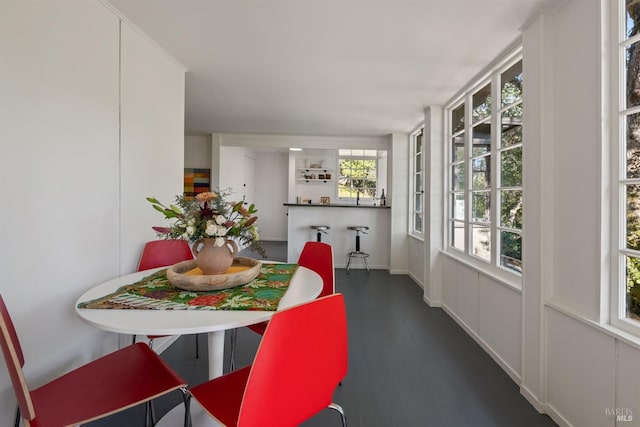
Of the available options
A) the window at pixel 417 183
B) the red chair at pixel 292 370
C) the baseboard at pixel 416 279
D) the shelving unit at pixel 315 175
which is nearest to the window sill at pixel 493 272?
the baseboard at pixel 416 279

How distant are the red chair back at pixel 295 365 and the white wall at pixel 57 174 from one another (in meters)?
1.27

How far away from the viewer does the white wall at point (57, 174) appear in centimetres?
124

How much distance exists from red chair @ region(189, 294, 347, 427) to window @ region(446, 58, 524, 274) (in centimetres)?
175

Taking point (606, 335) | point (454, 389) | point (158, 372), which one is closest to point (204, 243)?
point (158, 372)

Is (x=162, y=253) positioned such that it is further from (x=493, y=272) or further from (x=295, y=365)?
(x=493, y=272)

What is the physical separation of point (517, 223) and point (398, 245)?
2770 millimetres

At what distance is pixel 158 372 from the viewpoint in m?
1.17

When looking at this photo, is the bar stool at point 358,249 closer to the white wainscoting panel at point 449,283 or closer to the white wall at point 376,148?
the white wall at point 376,148

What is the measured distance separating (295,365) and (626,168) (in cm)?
166

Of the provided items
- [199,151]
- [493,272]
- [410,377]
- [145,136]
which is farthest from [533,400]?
[199,151]

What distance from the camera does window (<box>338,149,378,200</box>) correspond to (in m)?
6.30

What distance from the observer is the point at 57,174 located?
1429mm

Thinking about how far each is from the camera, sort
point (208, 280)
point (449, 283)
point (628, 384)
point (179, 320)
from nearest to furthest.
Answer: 1. point (179, 320)
2. point (628, 384)
3. point (208, 280)
4. point (449, 283)

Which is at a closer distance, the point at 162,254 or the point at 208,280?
the point at 208,280
